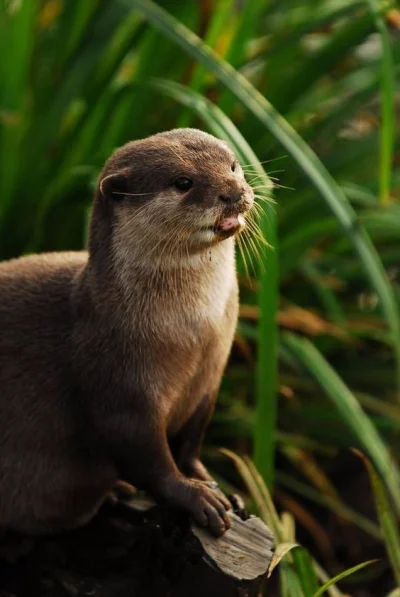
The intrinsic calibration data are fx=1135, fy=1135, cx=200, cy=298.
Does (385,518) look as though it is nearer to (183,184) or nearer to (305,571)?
(305,571)

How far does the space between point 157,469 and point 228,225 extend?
43 centimetres

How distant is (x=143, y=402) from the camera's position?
1.82 meters

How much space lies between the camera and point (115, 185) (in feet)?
5.84

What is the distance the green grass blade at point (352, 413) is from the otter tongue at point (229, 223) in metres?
1.07

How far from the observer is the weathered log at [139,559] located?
1.84 m

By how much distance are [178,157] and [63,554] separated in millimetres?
768

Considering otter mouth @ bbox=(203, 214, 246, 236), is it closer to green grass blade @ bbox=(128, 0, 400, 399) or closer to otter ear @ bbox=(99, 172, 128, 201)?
otter ear @ bbox=(99, 172, 128, 201)

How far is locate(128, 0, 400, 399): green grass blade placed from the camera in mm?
2332

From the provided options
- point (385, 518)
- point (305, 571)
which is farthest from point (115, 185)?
point (385, 518)

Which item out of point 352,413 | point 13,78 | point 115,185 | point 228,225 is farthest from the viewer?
point 13,78

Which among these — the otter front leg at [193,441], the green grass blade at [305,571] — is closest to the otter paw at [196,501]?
the otter front leg at [193,441]

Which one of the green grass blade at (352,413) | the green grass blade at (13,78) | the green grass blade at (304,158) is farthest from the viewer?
the green grass blade at (13,78)

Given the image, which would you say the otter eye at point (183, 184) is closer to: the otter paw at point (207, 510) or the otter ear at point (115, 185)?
the otter ear at point (115, 185)

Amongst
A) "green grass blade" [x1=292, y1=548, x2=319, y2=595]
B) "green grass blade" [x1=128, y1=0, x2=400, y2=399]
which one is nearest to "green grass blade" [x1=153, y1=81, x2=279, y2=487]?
"green grass blade" [x1=128, y1=0, x2=400, y2=399]
